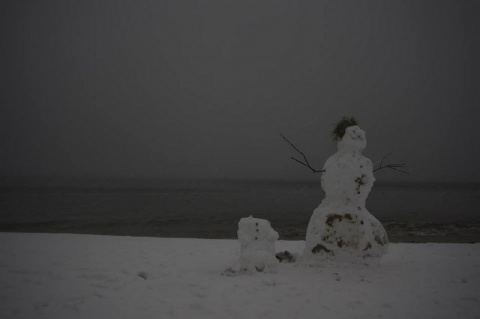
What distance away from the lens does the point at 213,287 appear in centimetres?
543

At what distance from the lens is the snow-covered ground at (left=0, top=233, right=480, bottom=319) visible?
438 cm

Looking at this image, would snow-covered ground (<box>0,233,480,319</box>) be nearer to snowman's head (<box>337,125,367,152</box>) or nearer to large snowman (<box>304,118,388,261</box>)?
large snowman (<box>304,118,388,261</box>)

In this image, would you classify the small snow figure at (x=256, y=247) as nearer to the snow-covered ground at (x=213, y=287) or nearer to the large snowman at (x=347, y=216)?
the snow-covered ground at (x=213, y=287)

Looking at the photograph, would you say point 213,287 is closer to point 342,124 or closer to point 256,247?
point 256,247

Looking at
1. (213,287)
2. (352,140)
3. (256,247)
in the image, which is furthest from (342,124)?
(213,287)

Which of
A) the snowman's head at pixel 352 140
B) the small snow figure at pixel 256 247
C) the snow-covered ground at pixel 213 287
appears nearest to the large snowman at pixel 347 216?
the snowman's head at pixel 352 140

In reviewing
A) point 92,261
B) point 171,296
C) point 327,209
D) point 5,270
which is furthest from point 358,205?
point 5,270

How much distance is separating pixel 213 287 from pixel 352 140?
387cm

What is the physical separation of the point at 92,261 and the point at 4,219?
2459cm

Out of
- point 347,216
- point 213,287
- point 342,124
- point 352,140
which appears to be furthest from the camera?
point 342,124

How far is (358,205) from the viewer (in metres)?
6.79

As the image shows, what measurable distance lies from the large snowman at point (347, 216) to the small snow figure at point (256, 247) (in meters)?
0.78

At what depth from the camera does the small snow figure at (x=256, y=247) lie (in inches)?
254

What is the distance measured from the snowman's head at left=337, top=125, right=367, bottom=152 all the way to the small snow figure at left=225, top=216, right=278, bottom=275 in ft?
7.27
